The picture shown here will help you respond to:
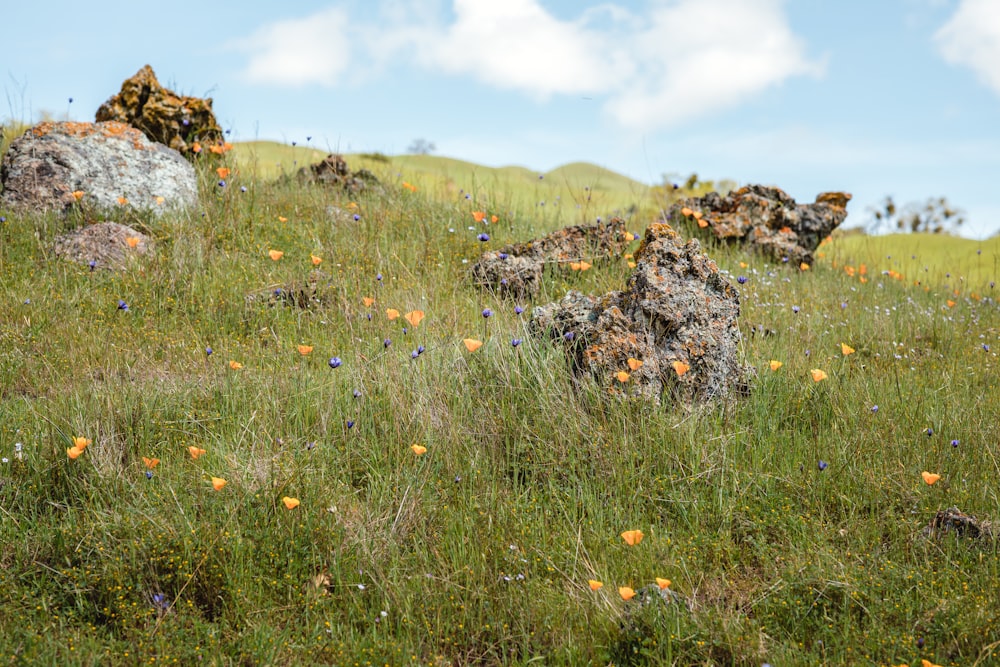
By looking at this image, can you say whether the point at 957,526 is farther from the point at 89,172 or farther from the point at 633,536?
the point at 89,172

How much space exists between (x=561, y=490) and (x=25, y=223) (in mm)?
6069

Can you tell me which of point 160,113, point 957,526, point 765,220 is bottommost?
point 957,526

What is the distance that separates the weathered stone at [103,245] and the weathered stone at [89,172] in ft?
2.36

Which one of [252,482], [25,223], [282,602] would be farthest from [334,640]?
[25,223]

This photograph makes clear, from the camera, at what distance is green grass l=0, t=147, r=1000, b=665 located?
3191mm

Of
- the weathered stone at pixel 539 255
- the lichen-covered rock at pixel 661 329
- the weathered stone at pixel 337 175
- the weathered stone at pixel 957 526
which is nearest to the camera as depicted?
the weathered stone at pixel 957 526

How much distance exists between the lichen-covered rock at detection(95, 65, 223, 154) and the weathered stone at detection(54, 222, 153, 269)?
2.26m

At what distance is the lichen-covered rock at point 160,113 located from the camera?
9.08 meters

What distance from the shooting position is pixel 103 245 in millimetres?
6848

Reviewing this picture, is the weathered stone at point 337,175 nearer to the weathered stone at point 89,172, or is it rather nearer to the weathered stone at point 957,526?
the weathered stone at point 89,172

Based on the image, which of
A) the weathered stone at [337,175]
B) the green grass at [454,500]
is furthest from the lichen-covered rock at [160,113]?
the green grass at [454,500]

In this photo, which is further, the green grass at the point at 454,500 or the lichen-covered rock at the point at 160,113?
the lichen-covered rock at the point at 160,113

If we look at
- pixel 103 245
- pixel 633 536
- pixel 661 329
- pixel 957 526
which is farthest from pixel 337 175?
pixel 957 526

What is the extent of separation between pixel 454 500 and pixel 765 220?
6590mm
